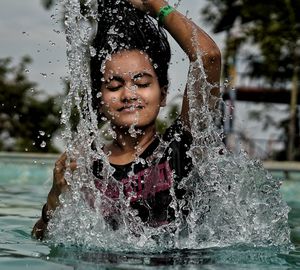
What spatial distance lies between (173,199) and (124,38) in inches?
29.4

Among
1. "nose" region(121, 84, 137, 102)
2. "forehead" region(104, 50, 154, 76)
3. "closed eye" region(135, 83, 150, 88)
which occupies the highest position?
"forehead" region(104, 50, 154, 76)

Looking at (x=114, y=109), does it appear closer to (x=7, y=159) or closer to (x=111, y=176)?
(x=111, y=176)

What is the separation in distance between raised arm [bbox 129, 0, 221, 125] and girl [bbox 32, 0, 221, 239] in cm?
7

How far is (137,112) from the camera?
10.9 ft

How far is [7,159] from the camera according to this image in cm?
1097

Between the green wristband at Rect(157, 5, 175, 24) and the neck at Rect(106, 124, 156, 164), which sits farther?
the neck at Rect(106, 124, 156, 164)

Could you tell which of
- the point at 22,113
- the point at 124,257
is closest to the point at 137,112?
the point at 124,257

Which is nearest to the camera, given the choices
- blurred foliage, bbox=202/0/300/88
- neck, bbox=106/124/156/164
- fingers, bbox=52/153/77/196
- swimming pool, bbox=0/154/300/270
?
swimming pool, bbox=0/154/300/270

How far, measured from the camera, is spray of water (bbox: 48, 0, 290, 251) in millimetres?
3193

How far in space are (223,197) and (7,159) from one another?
7752mm

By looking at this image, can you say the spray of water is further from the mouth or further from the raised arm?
the mouth

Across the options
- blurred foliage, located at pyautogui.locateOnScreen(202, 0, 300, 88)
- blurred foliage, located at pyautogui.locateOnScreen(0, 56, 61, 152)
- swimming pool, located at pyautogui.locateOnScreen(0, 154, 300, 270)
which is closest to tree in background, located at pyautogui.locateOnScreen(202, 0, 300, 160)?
blurred foliage, located at pyautogui.locateOnScreen(202, 0, 300, 88)

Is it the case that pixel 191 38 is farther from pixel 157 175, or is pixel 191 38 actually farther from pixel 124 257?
pixel 124 257

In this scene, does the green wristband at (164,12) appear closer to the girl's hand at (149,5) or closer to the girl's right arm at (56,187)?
the girl's hand at (149,5)
